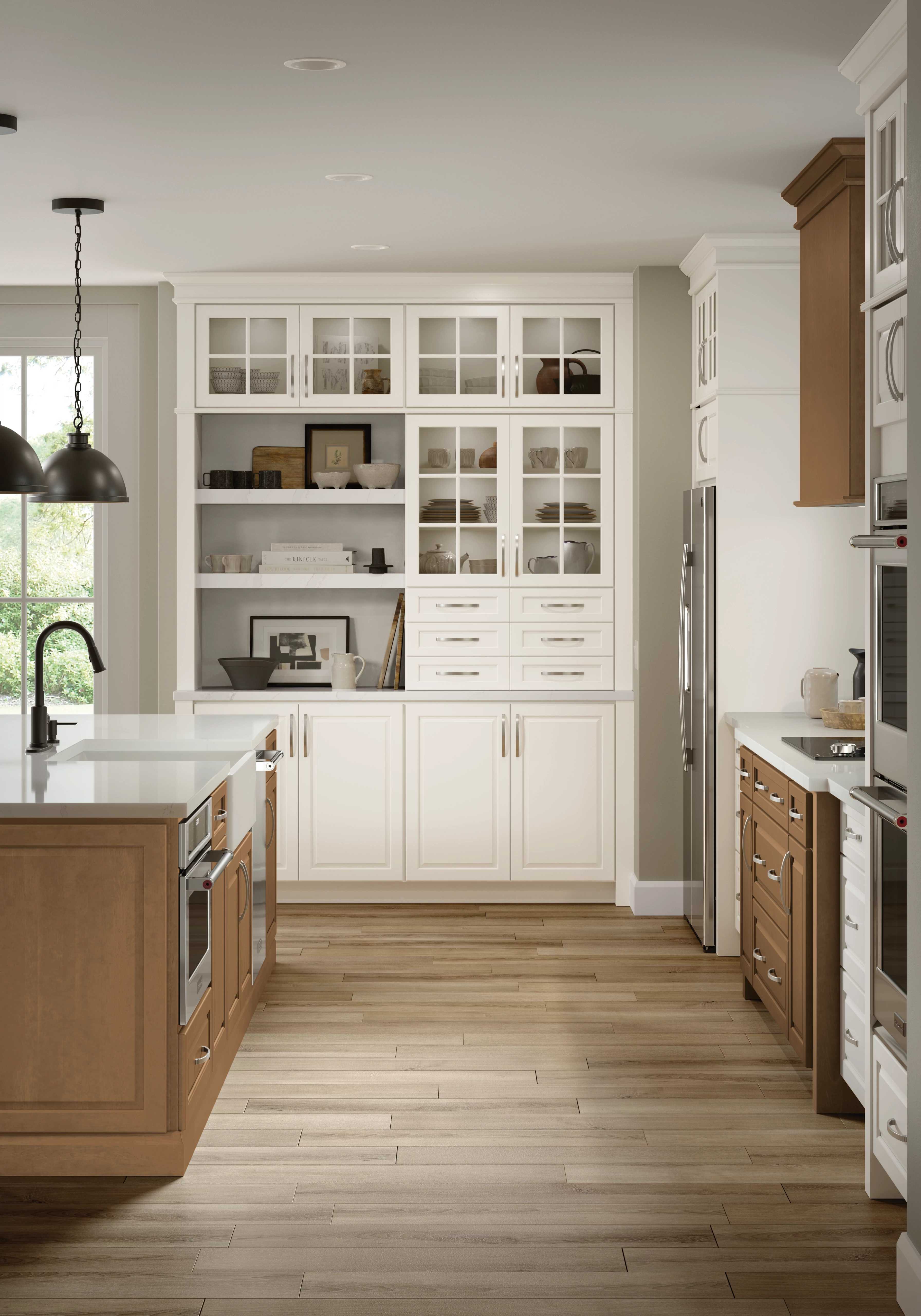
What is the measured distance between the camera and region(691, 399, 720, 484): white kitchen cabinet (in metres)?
4.58

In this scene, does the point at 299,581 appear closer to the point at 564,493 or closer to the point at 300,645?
the point at 300,645

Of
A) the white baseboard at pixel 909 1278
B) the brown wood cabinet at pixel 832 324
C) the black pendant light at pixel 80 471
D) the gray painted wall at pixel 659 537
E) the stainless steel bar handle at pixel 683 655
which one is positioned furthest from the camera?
the gray painted wall at pixel 659 537

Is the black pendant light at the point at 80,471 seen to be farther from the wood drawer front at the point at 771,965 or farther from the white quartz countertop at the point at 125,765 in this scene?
the wood drawer front at the point at 771,965

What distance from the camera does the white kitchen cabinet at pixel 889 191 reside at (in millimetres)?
2547

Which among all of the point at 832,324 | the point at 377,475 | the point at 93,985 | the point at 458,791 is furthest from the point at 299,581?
the point at 93,985

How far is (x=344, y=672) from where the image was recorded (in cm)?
530

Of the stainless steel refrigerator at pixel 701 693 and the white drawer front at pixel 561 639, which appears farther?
the white drawer front at pixel 561 639

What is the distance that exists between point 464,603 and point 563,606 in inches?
17.2

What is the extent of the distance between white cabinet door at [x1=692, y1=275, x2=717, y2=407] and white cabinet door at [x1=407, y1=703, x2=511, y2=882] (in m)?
1.57

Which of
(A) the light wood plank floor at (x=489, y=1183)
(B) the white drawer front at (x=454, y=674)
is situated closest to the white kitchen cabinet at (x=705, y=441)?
(B) the white drawer front at (x=454, y=674)

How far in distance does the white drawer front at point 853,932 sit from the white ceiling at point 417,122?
2.04m

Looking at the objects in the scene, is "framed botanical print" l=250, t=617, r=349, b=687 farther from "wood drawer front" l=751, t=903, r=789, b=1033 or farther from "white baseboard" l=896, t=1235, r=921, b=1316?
"white baseboard" l=896, t=1235, r=921, b=1316

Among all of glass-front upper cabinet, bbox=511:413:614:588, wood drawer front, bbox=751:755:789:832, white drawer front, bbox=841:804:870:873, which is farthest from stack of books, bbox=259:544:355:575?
white drawer front, bbox=841:804:870:873

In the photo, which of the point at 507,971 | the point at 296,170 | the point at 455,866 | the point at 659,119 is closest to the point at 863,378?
the point at 659,119
